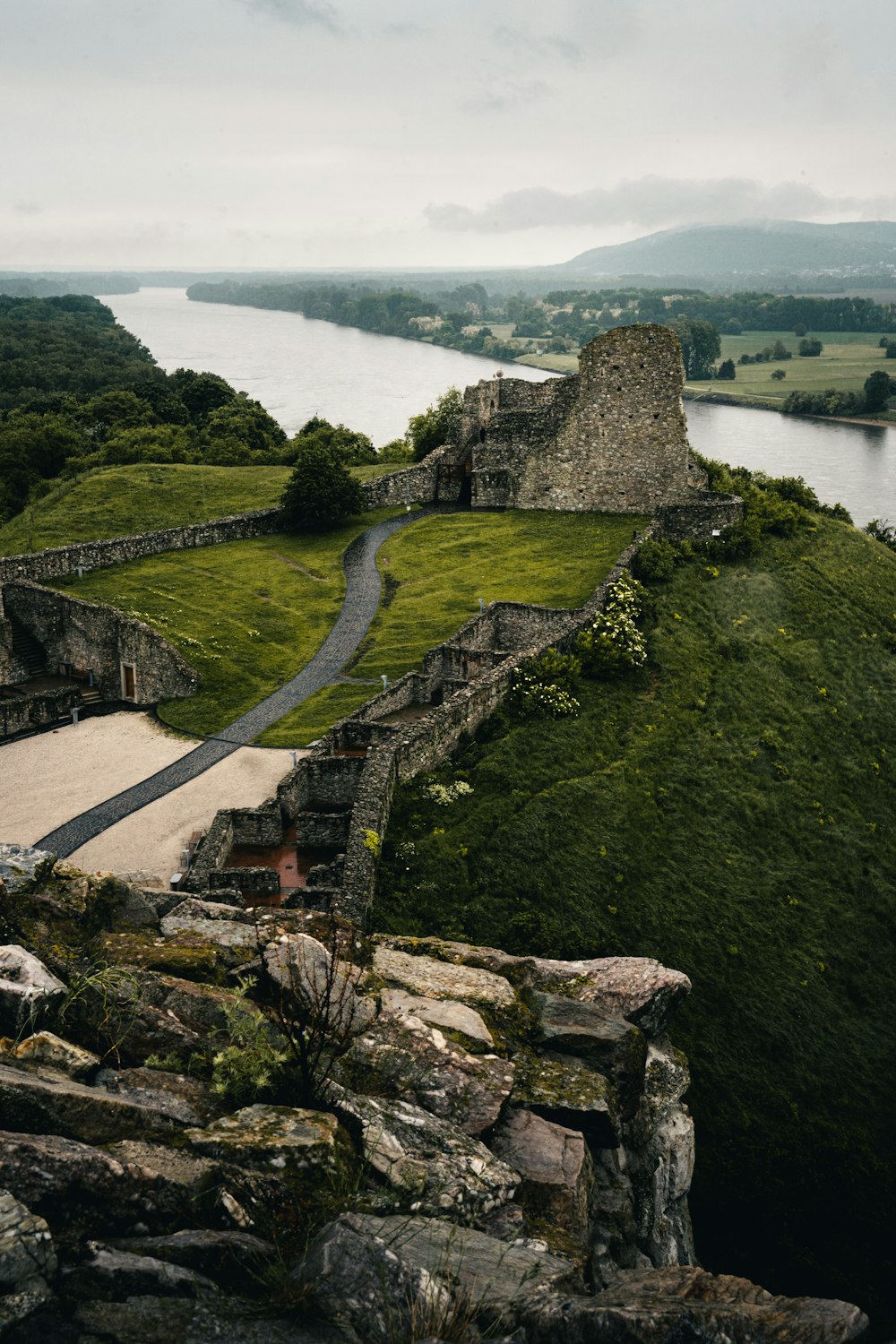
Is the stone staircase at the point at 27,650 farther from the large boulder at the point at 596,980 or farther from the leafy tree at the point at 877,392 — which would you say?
the leafy tree at the point at 877,392

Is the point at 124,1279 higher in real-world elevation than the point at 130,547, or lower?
lower

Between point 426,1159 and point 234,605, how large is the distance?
29700 mm

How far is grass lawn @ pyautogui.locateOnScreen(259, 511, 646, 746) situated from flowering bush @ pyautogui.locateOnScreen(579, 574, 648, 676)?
116 inches

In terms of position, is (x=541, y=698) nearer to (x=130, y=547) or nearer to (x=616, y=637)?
(x=616, y=637)

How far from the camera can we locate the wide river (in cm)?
8806

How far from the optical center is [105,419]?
7656 cm

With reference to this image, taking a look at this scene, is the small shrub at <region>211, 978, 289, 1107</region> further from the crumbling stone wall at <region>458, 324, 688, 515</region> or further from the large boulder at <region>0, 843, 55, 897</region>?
the crumbling stone wall at <region>458, 324, 688, 515</region>

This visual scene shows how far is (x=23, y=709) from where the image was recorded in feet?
97.3

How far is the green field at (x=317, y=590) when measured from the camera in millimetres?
31156

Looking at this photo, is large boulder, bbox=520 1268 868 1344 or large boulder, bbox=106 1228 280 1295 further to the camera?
large boulder, bbox=520 1268 868 1344

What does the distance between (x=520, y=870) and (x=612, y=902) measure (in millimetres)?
2229

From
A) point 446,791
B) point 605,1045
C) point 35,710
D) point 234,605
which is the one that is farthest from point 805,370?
point 605,1045

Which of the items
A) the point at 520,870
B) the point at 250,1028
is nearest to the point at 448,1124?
the point at 250,1028

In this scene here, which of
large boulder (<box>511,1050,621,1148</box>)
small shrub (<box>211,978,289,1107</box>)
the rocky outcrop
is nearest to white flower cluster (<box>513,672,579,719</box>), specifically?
the rocky outcrop
